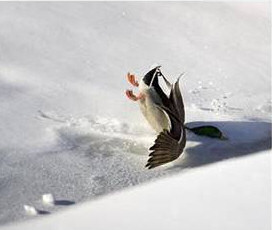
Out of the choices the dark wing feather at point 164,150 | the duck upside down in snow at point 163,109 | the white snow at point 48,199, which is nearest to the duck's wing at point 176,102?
the duck upside down in snow at point 163,109

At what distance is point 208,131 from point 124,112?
27cm

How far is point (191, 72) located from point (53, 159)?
0.71 metres

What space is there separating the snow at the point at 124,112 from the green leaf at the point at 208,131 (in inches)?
0.7

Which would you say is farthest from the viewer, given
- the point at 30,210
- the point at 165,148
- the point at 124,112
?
the point at 124,112

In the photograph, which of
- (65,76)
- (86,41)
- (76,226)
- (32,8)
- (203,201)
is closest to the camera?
(76,226)

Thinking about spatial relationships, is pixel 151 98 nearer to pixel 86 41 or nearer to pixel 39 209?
pixel 39 209

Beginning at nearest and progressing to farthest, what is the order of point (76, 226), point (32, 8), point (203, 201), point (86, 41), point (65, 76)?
1. point (76, 226)
2. point (203, 201)
3. point (65, 76)
4. point (86, 41)
5. point (32, 8)

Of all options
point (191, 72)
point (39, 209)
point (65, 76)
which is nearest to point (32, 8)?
point (65, 76)

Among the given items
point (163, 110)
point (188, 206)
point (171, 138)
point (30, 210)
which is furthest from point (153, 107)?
point (30, 210)

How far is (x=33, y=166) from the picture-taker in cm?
165

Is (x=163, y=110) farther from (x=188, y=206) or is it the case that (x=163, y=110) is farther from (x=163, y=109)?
(x=188, y=206)

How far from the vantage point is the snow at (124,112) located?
1.50 m

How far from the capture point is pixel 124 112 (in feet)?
6.35

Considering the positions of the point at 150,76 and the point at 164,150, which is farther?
the point at 150,76
